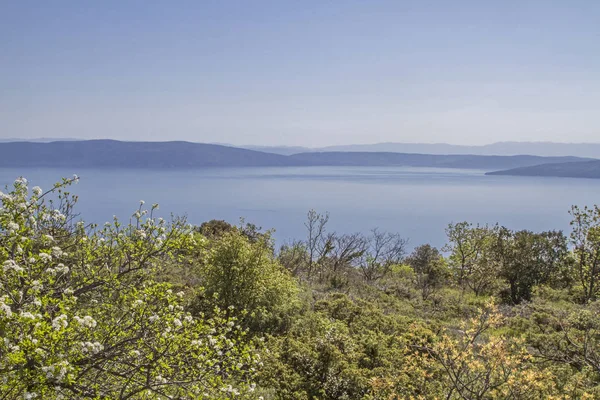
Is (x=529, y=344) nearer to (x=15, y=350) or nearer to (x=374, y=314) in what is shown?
(x=374, y=314)

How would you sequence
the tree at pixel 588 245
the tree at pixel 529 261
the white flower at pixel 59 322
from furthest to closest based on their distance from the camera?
the tree at pixel 529 261
the tree at pixel 588 245
the white flower at pixel 59 322

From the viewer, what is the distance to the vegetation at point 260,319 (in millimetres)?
4723

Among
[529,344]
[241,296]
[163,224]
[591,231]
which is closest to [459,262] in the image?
[591,231]

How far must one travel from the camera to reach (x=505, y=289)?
2241 centimetres

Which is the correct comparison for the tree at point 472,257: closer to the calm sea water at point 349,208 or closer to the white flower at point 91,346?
the white flower at point 91,346

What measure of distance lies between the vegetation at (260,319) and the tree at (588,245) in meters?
0.09

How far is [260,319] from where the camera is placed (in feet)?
43.6

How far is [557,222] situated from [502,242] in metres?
114

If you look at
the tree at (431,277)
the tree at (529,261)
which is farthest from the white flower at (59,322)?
the tree at (529,261)

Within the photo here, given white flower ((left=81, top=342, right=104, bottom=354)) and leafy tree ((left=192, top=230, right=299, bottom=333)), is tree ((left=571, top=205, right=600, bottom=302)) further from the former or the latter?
white flower ((left=81, top=342, right=104, bottom=354))

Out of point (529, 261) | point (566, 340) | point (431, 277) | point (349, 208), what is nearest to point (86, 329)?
point (566, 340)

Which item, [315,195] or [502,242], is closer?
[502,242]

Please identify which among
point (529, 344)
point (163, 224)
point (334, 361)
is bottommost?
point (529, 344)

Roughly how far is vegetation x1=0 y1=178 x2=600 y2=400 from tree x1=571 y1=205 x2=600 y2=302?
0.09 meters
